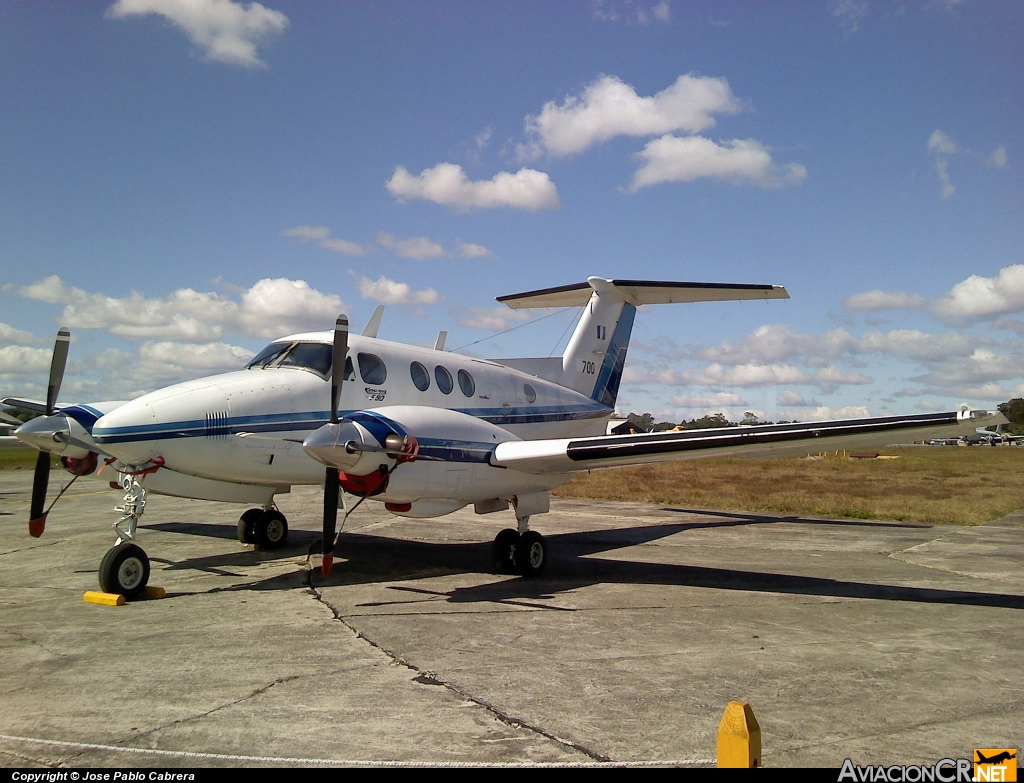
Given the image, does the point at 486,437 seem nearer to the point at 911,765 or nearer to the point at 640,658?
the point at 640,658

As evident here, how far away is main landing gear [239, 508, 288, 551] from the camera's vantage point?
1226 cm

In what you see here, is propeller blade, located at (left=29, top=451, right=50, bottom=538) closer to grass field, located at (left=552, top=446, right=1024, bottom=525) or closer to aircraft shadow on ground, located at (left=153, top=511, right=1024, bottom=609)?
aircraft shadow on ground, located at (left=153, top=511, right=1024, bottom=609)

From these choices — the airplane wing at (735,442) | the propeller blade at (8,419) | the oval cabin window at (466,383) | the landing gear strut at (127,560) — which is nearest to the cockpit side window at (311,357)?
the oval cabin window at (466,383)

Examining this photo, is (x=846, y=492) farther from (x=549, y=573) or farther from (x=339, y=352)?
(x=339, y=352)

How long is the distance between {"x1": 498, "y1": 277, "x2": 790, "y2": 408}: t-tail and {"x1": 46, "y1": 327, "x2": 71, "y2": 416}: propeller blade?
753 cm

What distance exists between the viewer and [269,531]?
40.4 feet

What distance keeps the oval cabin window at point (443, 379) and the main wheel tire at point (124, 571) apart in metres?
4.81

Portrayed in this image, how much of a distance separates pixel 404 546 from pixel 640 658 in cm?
745

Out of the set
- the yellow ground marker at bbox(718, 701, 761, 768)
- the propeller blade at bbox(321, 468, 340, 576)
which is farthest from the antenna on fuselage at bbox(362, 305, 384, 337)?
the yellow ground marker at bbox(718, 701, 761, 768)

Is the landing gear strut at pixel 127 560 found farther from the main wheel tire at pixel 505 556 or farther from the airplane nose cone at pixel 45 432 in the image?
the main wheel tire at pixel 505 556

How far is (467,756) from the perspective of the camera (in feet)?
13.6

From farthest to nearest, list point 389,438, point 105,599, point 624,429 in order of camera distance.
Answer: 1. point 624,429
2. point 389,438
3. point 105,599

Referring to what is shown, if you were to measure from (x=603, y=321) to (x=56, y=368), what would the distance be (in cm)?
1026

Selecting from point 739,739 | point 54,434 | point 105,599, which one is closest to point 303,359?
point 54,434
